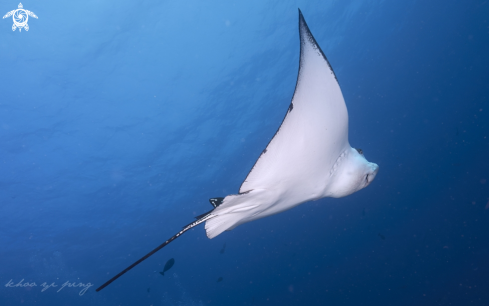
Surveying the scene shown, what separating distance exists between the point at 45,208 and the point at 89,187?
131 inches

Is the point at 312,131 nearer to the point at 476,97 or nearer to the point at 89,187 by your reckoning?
the point at 89,187

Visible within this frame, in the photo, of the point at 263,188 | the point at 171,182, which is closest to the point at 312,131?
the point at 263,188

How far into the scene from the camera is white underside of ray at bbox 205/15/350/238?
2016 millimetres

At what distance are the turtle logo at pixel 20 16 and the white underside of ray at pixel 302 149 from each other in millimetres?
9704

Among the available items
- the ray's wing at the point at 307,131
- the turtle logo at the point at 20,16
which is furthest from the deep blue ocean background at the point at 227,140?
the ray's wing at the point at 307,131

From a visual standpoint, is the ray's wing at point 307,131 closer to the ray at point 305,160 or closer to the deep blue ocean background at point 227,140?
the ray at point 305,160

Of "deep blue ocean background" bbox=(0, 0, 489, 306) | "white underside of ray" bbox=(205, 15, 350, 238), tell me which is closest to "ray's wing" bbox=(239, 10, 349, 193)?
"white underside of ray" bbox=(205, 15, 350, 238)

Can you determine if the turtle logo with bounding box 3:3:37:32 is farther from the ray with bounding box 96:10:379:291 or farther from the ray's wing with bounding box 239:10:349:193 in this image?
the ray's wing with bounding box 239:10:349:193

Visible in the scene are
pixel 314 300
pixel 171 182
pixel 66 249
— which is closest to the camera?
pixel 171 182

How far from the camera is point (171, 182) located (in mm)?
18500

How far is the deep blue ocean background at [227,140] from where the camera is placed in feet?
32.2

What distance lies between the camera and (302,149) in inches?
89.4

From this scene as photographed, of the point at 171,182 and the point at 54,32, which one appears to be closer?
the point at 54,32

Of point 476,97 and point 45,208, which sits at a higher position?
point 45,208
